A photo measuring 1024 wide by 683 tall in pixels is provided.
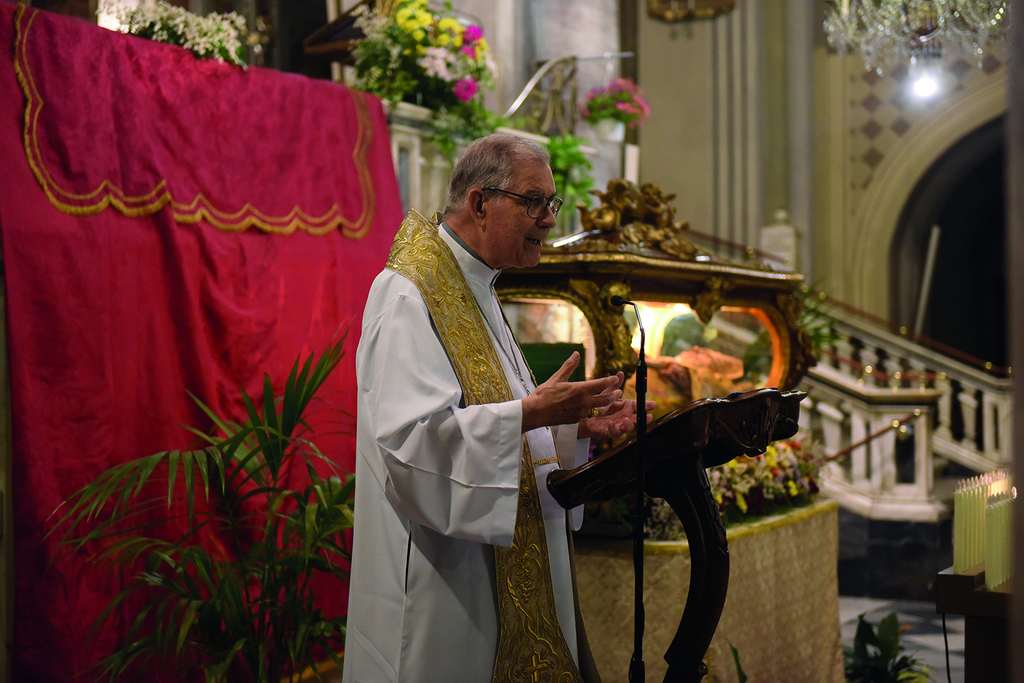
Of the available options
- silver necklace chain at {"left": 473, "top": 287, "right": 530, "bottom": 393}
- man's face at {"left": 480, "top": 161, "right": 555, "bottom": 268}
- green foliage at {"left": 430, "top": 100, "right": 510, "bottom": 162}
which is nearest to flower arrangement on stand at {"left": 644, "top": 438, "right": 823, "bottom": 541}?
silver necklace chain at {"left": 473, "top": 287, "right": 530, "bottom": 393}

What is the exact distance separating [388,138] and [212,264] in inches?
58.8

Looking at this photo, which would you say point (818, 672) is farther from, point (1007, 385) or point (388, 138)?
point (1007, 385)

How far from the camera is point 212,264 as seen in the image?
5.06 metres

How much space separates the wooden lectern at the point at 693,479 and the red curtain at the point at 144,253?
2452 millimetres

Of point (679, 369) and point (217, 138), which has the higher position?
point (217, 138)

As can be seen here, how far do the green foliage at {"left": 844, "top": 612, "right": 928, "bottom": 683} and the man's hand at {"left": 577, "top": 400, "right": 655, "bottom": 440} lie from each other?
2.70 meters

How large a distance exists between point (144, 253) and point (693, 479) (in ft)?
9.79

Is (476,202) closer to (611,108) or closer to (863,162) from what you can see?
(611,108)

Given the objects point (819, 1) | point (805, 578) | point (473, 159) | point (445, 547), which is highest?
point (819, 1)

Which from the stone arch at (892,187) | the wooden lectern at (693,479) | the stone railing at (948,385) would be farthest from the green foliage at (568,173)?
the stone arch at (892,187)

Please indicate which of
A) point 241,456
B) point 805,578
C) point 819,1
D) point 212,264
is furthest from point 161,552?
point 819,1

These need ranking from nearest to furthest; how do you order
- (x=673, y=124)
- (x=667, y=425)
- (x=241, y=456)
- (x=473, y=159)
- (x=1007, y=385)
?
(x=667, y=425) < (x=473, y=159) < (x=241, y=456) < (x=1007, y=385) < (x=673, y=124)

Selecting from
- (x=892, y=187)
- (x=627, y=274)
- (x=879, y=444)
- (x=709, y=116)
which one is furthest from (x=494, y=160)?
(x=892, y=187)

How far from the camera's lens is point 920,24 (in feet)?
22.8
